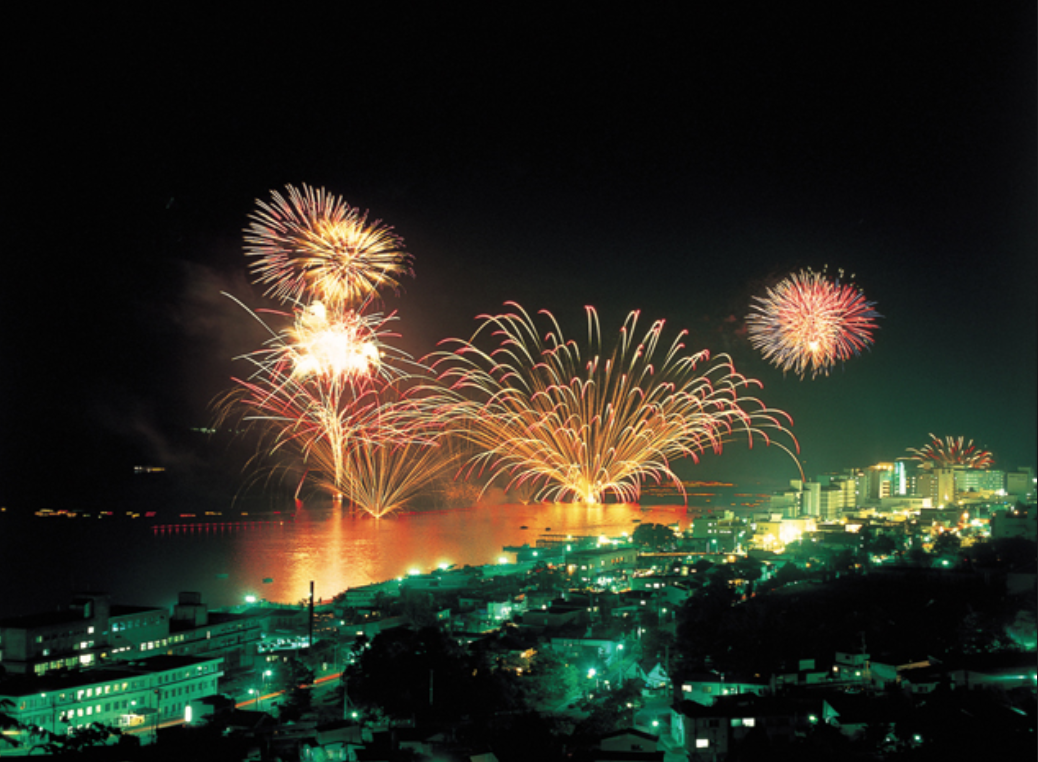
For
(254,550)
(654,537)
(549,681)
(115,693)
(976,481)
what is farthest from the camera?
(976,481)

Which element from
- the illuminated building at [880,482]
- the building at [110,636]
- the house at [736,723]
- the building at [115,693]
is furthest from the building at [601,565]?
the illuminated building at [880,482]

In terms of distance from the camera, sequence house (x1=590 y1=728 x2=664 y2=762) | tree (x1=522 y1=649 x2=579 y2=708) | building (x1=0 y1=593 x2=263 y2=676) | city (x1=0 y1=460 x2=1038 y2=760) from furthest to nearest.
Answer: building (x1=0 y1=593 x2=263 y2=676) < tree (x1=522 y1=649 x2=579 y2=708) < city (x1=0 y1=460 x2=1038 y2=760) < house (x1=590 y1=728 x2=664 y2=762)

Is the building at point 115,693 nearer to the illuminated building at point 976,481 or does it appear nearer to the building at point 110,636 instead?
the building at point 110,636

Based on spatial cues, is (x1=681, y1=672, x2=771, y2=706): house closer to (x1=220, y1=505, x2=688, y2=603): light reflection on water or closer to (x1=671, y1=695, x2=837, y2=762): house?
(x1=671, y1=695, x2=837, y2=762): house

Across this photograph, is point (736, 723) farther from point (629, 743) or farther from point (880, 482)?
point (880, 482)

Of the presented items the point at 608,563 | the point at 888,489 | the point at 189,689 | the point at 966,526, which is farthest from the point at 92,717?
the point at 888,489

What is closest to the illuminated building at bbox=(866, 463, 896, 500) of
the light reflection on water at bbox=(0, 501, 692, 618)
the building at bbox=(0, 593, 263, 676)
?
the light reflection on water at bbox=(0, 501, 692, 618)

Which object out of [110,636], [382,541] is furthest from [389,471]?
[110,636]

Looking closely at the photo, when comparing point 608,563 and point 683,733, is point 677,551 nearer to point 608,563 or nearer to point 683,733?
point 608,563

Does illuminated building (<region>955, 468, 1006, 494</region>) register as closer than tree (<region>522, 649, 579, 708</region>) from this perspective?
No

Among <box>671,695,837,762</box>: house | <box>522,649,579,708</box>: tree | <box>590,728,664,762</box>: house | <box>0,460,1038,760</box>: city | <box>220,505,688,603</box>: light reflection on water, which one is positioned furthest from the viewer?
<box>220,505,688,603</box>: light reflection on water

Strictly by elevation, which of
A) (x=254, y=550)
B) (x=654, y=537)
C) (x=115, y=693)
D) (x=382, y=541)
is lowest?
(x=254, y=550)

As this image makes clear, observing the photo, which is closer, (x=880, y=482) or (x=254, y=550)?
(x=254, y=550)
